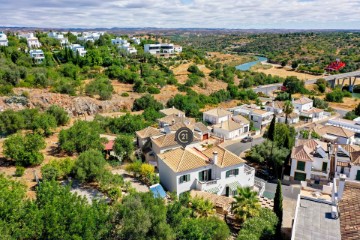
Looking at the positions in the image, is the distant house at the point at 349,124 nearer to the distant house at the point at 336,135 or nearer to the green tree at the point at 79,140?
the distant house at the point at 336,135

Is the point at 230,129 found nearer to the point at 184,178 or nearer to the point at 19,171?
the point at 184,178

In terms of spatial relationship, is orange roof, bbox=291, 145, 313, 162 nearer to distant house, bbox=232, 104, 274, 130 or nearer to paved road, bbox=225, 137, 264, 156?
paved road, bbox=225, 137, 264, 156

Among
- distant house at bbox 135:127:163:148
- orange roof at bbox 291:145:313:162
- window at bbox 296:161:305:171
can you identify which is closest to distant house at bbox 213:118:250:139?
distant house at bbox 135:127:163:148

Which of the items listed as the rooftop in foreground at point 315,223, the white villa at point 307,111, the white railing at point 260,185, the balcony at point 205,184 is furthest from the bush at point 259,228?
the white villa at point 307,111

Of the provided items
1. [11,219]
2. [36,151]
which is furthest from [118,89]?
[11,219]

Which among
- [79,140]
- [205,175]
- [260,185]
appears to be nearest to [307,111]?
[260,185]

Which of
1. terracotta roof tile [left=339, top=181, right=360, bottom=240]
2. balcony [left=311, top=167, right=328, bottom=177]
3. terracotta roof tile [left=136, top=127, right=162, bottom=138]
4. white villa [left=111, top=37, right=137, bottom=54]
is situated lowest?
balcony [left=311, top=167, right=328, bottom=177]

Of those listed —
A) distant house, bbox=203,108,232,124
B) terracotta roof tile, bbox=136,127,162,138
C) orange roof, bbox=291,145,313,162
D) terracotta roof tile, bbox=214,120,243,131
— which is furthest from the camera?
distant house, bbox=203,108,232,124

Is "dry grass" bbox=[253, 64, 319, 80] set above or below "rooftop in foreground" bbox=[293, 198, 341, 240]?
below
